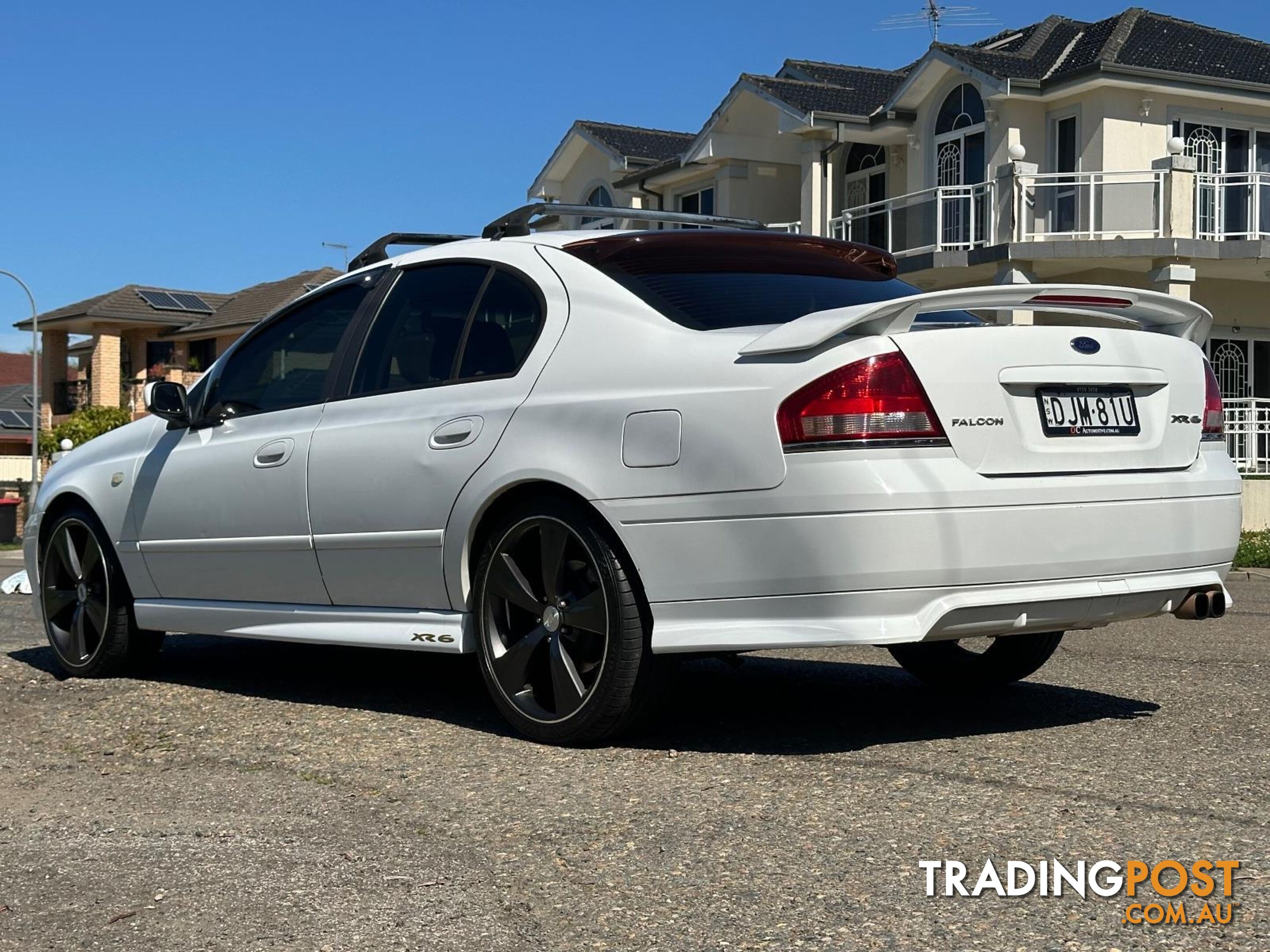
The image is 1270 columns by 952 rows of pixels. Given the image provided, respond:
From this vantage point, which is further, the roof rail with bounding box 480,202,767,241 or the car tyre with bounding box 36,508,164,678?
the car tyre with bounding box 36,508,164,678

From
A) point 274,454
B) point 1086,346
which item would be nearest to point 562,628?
point 274,454

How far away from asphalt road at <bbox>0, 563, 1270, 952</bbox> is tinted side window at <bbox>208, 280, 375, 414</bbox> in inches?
43.8

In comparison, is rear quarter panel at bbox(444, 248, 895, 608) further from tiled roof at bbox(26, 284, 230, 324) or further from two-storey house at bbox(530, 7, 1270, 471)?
tiled roof at bbox(26, 284, 230, 324)

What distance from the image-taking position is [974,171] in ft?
92.7

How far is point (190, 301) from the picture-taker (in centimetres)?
6050

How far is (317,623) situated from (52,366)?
59.5 metres

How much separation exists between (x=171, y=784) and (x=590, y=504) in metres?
1.40

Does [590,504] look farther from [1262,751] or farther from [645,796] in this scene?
[1262,751]

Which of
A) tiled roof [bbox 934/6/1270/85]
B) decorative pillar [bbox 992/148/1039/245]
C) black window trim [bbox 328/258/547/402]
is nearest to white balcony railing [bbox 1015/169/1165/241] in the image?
decorative pillar [bbox 992/148/1039/245]

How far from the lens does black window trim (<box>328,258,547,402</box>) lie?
516cm

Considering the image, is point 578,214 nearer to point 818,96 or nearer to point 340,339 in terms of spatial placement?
point 340,339

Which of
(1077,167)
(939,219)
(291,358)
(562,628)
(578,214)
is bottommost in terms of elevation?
(562,628)

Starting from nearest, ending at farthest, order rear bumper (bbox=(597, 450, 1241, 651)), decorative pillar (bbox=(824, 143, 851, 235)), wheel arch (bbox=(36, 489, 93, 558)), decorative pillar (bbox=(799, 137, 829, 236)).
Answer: rear bumper (bbox=(597, 450, 1241, 651)), wheel arch (bbox=(36, 489, 93, 558)), decorative pillar (bbox=(799, 137, 829, 236)), decorative pillar (bbox=(824, 143, 851, 235))

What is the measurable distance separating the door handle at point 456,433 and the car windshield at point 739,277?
2.06 feet
